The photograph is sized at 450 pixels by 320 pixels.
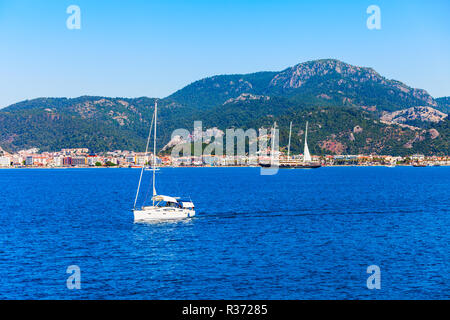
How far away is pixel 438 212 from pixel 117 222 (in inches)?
1790

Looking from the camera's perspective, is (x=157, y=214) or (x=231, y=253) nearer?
(x=231, y=253)

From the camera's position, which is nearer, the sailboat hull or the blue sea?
the blue sea

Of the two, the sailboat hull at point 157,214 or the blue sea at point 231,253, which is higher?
the sailboat hull at point 157,214

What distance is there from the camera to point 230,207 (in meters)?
84.1

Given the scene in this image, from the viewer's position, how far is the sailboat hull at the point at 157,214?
65938mm

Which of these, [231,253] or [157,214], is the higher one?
[157,214]

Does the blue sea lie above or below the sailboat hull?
below

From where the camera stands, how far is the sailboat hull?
2596 inches

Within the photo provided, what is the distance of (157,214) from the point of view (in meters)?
66.6

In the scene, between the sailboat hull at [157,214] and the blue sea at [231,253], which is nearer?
the blue sea at [231,253]

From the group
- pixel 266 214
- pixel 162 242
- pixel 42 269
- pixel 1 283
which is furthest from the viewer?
pixel 266 214
